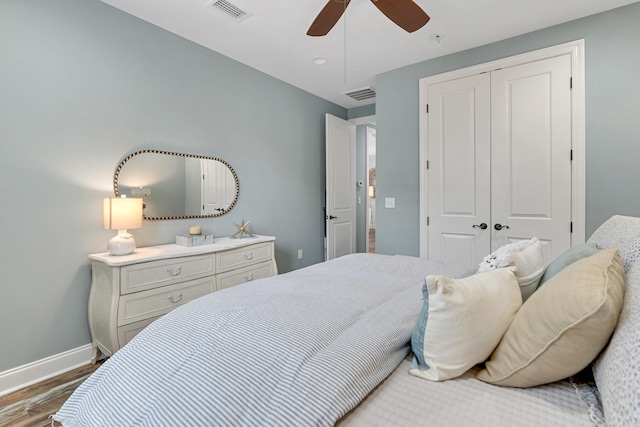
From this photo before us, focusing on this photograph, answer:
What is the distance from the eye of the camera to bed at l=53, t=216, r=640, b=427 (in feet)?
2.19

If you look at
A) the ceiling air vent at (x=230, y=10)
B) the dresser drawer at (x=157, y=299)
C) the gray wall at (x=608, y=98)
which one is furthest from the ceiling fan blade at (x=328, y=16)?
the dresser drawer at (x=157, y=299)

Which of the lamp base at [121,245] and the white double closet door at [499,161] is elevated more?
the white double closet door at [499,161]

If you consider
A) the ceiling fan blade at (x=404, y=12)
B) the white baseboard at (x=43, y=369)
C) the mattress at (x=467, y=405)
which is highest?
the ceiling fan blade at (x=404, y=12)

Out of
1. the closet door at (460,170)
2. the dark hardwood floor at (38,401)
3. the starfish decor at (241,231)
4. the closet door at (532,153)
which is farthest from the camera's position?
the starfish decor at (241,231)

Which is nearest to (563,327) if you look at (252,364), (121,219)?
(252,364)

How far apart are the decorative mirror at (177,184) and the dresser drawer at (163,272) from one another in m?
0.56

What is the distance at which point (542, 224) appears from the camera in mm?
2693

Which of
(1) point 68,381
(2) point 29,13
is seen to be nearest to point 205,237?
(1) point 68,381

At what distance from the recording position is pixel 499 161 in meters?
2.87

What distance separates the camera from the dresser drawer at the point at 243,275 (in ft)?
8.57

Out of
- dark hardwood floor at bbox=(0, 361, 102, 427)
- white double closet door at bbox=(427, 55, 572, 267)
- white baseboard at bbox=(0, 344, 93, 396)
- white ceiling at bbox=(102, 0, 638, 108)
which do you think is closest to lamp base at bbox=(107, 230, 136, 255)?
white baseboard at bbox=(0, 344, 93, 396)

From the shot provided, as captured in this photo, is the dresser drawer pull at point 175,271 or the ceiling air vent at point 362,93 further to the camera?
the ceiling air vent at point 362,93

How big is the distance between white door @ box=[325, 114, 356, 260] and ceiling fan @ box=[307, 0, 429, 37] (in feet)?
6.86

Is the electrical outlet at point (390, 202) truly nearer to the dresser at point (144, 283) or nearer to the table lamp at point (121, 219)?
the dresser at point (144, 283)
